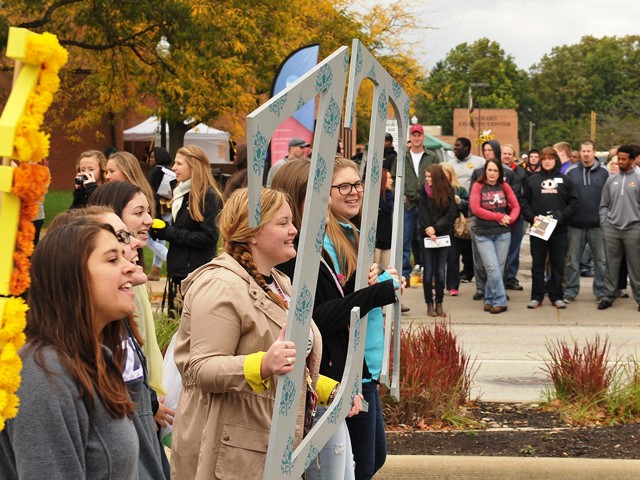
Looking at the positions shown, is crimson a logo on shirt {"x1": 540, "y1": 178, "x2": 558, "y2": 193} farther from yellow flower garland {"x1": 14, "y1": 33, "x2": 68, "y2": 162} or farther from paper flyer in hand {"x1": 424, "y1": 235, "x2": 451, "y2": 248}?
yellow flower garland {"x1": 14, "y1": 33, "x2": 68, "y2": 162}

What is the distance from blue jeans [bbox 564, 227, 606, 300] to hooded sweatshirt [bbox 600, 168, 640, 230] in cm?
56

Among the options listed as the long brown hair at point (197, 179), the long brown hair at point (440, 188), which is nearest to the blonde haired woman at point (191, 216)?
the long brown hair at point (197, 179)

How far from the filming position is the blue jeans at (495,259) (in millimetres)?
13464

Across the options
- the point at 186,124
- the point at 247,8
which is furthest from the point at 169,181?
the point at 186,124

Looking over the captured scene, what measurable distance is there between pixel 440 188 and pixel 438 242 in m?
0.69

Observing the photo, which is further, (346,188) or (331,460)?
(346,188)

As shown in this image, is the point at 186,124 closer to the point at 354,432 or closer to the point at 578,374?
the point at 578,374

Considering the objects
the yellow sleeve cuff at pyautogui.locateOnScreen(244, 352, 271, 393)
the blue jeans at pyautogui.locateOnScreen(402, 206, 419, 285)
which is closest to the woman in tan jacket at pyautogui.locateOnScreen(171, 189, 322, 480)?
the yellow sleeve cuff at pyautogui.locateOnScreen(244, 352, 271, 393)

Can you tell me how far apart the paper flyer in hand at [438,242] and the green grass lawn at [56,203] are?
62.5 ft

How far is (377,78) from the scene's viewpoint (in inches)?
171

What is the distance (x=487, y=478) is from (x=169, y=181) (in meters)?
6.92

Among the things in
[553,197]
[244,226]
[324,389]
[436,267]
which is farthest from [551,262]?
[244,226]

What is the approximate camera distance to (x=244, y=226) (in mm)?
3889

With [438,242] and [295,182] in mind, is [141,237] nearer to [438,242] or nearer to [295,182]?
[295,182]
